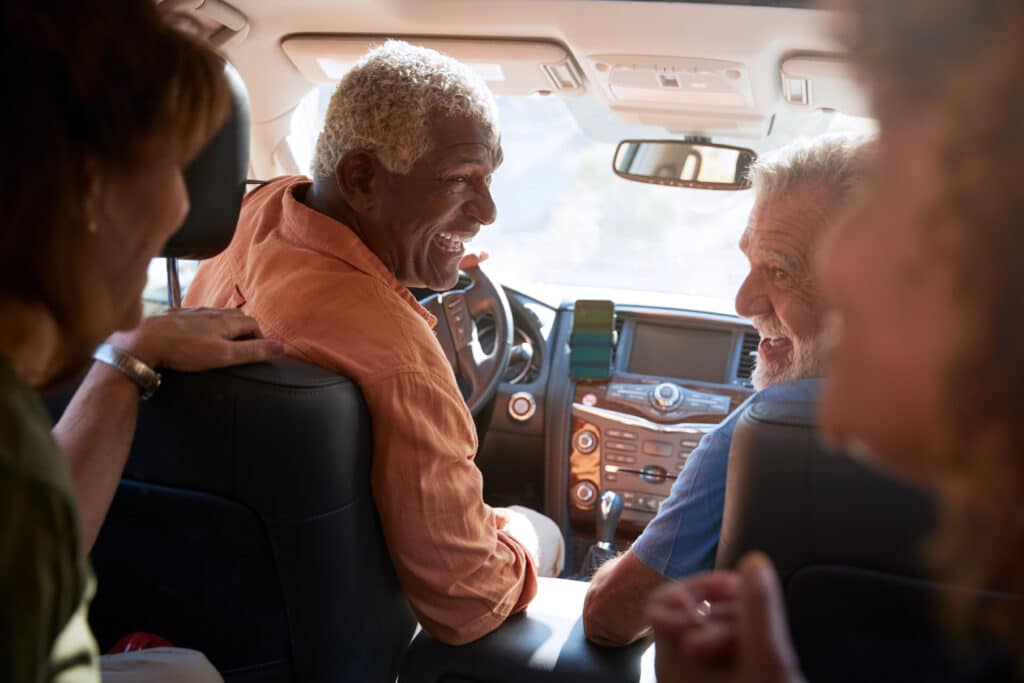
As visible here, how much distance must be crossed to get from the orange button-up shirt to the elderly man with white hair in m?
0.23

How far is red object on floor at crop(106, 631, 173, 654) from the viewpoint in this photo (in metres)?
1.72

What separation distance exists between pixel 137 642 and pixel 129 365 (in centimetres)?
51

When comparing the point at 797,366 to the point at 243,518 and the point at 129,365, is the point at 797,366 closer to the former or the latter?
the point at 243,518

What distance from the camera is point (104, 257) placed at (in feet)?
3.22

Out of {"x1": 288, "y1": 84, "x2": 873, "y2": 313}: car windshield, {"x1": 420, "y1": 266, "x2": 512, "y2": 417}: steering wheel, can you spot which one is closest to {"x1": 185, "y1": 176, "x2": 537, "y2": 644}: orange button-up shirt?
{"x1": 420, "y1": 266, "x2": 512, "y2": 417}: steering wheel

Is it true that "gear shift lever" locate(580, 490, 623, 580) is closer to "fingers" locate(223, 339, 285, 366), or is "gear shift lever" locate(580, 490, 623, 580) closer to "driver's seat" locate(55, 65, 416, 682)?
"driver's seat" locate(55, 65, 416, 682)

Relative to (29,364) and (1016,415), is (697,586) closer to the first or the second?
(1016,415)

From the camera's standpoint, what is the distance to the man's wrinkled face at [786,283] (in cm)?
182

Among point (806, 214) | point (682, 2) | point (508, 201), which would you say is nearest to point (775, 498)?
point (806, 214)

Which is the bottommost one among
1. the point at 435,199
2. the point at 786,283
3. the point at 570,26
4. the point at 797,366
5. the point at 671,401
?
the point at 671,401

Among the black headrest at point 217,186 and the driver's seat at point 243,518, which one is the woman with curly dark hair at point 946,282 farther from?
the black headrest at point 217,186

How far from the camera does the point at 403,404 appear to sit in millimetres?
1734

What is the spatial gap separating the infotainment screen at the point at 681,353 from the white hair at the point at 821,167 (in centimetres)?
156

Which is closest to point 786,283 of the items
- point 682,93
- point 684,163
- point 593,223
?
point 682,93
